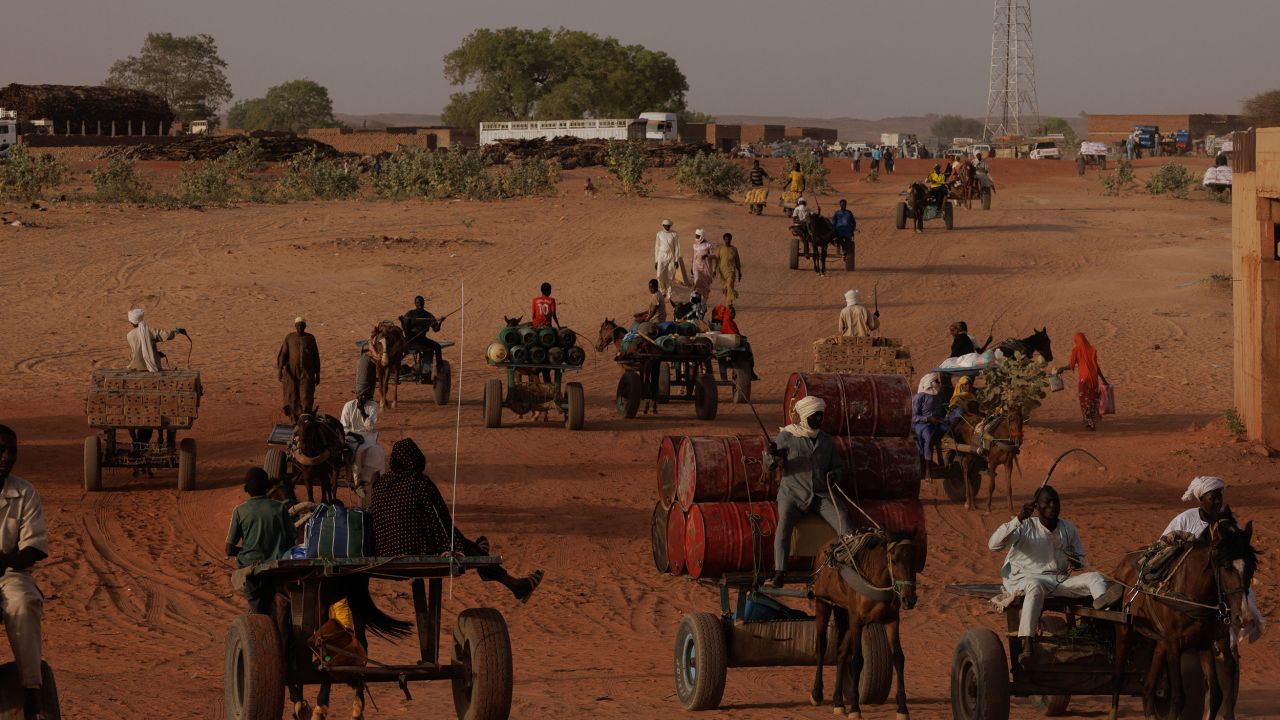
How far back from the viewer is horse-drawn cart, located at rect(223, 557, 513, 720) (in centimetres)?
841

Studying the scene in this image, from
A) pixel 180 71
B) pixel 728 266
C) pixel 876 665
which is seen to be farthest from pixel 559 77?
pixel 876 665

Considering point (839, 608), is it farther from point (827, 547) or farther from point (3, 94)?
point (3, 94)

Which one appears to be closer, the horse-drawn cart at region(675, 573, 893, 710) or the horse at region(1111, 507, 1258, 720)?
the horse at region(1111, 507, 1258, 720)

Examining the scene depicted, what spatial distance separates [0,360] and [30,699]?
63.3ft

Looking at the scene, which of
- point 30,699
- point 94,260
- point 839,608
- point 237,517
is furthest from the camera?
Result: point 94,260

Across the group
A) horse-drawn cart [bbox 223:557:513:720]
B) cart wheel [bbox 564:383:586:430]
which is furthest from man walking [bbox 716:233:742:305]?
horse-drawn cart [bbox 223:557:513:720]

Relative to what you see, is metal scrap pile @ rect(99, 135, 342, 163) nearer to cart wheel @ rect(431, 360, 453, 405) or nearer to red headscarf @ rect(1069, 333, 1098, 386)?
cart wheel @ rect(431, 360, 453, 405)

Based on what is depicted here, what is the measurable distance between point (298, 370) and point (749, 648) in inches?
388

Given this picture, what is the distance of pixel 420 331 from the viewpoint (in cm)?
2141

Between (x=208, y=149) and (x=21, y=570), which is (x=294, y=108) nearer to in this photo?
(x=208, y=149)

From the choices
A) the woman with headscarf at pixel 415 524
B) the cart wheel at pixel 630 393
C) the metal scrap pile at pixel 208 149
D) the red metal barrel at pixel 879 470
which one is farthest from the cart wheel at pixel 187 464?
the metal scrap pile at pixel 208 149

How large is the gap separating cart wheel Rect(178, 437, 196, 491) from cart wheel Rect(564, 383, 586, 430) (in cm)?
520

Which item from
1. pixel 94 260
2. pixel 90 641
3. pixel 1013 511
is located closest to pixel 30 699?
pixel 90 641

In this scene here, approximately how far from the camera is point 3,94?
7512 cm
